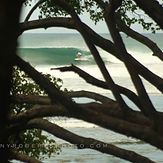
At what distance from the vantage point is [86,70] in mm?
38969

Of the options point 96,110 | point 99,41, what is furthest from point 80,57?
point 96,110

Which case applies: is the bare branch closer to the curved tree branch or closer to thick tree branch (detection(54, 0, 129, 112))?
thick tree branch (detection(54, 0, 129, 112))

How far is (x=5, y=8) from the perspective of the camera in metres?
1.46

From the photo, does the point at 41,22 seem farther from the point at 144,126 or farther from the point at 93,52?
the point at 144,126

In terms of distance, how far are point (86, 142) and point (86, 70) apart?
120 feet

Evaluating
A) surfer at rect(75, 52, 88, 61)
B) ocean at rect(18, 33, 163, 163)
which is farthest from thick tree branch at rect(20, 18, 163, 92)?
surfer at rect(75, 52, 88, 61)

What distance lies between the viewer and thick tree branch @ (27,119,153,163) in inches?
95.4

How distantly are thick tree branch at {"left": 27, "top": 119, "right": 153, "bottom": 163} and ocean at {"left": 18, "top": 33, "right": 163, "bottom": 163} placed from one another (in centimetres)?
40

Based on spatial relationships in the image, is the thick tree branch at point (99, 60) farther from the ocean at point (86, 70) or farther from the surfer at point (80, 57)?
the surfer at point (80, 57)

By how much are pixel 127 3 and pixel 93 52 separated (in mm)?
3381

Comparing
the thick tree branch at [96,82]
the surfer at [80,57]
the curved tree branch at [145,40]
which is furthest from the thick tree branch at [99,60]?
the surfer at [80,57]

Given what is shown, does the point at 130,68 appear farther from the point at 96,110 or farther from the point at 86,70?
the point at 86,70

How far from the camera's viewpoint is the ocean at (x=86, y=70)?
1401cm

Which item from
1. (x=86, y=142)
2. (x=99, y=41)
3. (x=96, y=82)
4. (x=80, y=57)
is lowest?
(x=86, y=142)
